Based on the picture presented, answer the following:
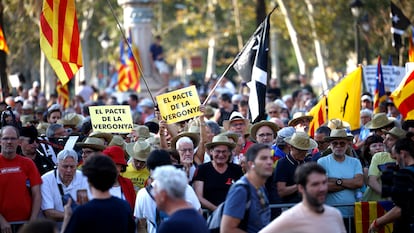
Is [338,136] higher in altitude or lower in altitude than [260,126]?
lower

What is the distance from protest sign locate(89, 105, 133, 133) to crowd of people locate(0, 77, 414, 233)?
167mm

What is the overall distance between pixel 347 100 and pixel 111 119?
3.76m

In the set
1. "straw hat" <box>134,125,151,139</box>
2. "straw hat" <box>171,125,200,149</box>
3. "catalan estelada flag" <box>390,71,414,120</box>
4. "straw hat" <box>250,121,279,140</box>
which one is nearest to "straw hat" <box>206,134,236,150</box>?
"straw hat" <box>171,125,200,149</box>

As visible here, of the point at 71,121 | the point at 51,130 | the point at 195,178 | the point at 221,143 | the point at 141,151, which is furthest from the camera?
the point at 71,121

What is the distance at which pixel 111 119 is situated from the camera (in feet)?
51.9

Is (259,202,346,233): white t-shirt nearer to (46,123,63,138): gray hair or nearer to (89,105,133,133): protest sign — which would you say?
(46,123,63,138): gray hair

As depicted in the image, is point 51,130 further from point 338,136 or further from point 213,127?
point 338,136

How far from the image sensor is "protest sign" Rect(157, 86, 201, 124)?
14898mm

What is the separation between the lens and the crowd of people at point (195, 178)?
819cm

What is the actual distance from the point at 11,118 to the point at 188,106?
8.22ft

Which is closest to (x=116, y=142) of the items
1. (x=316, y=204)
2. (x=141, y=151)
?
(x=141, y=151)

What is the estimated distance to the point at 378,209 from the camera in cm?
1175

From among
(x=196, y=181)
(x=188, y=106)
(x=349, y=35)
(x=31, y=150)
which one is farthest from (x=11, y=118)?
(x=349, y=35)

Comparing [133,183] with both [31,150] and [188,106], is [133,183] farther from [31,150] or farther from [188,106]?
[188,106]
